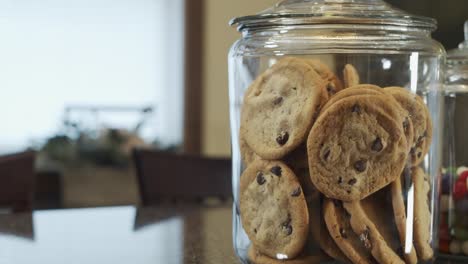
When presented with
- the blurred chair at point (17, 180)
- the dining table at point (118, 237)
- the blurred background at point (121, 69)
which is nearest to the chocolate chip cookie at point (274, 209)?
the dining table at point (118, 237)

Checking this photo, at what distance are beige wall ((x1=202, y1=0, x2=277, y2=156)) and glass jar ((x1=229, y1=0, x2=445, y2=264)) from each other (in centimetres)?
229

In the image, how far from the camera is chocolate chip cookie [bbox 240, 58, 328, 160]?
0.60 meters

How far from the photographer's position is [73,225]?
95 cm

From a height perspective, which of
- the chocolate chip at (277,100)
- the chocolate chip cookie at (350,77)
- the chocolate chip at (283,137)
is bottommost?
the chocolate chip at (283,137)

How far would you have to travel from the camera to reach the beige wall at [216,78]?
117 inches

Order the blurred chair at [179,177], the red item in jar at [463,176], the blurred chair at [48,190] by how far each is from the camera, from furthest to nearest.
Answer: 1. the blurred chair at [48,190]
2. the blurred chair at [179,177]
3. the red item in jar at [463,176]

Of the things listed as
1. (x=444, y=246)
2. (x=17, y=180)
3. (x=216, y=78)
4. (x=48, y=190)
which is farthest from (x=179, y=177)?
(x=216, y=78)

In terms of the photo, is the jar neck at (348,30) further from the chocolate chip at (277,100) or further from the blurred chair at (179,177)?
the blurred chair at (179,177)

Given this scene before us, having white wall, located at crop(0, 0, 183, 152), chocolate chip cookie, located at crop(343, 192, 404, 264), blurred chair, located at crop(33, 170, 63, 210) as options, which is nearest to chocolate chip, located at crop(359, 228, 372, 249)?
chocolate chip cookie, located at crop(343, 192, 404, 264)

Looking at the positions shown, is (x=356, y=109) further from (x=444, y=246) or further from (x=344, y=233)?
(x=444, y=246)

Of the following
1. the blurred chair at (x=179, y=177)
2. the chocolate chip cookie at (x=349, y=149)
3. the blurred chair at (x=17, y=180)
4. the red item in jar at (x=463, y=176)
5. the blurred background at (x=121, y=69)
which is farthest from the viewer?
the blurred background at (x=121, y=69)

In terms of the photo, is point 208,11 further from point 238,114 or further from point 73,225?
point 238,114

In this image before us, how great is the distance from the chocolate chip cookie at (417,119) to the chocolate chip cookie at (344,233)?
80 millimetres

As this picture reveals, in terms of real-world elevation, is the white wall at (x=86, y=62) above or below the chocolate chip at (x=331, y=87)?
below
